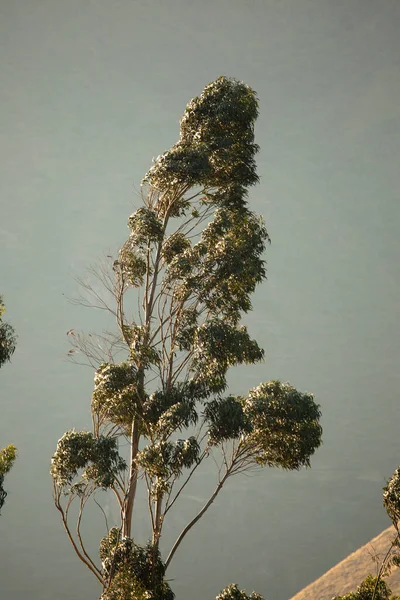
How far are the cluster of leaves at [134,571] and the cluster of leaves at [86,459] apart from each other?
1.21 metres

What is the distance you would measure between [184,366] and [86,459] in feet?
9.74

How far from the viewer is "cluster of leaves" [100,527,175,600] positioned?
36.8ft

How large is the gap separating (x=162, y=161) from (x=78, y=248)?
146733 mm

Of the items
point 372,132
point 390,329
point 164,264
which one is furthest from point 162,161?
point 372,132

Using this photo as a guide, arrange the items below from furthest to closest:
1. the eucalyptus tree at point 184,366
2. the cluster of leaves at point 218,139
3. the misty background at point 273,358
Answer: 1. the misty background at point 273,358
2. the cluster of leaves at point 218,139
3. the eucalyptus tree at point 184,366

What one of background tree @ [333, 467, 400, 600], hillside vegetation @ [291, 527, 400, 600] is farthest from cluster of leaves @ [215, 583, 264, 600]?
hillside vegetation @ [291, 527, 400, 600]

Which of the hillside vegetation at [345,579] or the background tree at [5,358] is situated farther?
the hillside vegetation at [345,579]

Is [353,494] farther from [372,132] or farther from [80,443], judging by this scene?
[372,132]

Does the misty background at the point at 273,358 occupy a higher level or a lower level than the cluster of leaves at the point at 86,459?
higher

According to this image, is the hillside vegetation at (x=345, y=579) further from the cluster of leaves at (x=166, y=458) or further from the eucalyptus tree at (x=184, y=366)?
the cluster of leaves at (x=166, y=458)

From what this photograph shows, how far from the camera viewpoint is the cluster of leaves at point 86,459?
1212 cm

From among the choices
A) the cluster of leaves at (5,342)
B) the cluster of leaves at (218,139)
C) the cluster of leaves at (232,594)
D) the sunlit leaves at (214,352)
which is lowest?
the cluster of leaves at (232,594)

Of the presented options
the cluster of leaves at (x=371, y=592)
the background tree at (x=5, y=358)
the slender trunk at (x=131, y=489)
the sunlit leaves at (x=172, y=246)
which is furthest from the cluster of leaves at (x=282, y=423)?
the cluster of leaves at (x=371, y=592)

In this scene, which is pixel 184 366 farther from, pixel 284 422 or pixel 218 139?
pixel 218 139
